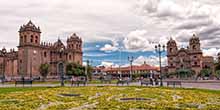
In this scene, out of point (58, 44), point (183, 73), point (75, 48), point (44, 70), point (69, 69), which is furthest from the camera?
point (75, 48)

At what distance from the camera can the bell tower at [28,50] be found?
111 meters

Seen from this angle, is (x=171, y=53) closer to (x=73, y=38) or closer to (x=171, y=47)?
(x=171, y=47)

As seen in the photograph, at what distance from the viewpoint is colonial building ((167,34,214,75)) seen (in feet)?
500

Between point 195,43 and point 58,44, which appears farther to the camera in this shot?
point 195,43

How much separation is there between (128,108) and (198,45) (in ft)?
481

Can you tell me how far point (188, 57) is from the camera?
15575cm

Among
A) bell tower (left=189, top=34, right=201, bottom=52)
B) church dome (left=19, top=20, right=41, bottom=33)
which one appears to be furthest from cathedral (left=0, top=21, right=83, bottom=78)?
bell tower (left=189, top=34, right=201, bottom=52)

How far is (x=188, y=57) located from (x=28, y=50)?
8692 centimetres

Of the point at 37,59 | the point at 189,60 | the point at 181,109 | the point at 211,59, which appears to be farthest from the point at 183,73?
the point at 181,109

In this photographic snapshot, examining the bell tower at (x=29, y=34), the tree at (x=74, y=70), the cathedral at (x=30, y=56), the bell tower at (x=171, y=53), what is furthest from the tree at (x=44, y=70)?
the bell tower at (x=171, y=53)

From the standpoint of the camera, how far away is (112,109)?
1418 centimetres

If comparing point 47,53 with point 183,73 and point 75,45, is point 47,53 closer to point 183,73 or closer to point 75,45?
point 75,45

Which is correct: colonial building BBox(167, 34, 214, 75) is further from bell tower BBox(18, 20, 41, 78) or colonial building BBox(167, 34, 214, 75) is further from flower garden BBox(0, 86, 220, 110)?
flower garden BBox(0, 86, 220, 110)

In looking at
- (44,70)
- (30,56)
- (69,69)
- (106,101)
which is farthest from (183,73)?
(106,101)
